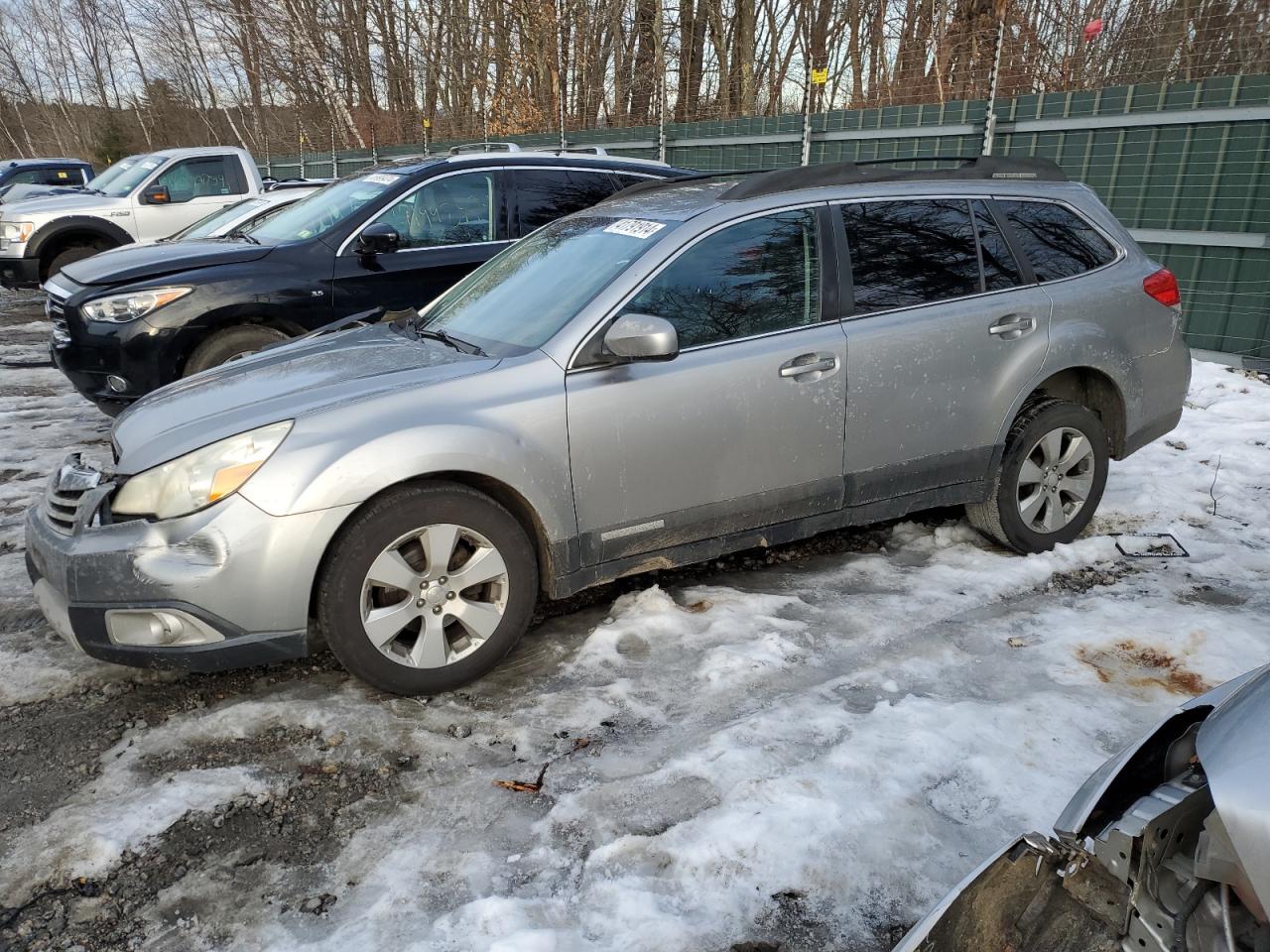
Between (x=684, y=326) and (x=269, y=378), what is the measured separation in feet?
5.17

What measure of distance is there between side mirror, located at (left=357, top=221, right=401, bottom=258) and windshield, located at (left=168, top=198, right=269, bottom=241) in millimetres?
2819

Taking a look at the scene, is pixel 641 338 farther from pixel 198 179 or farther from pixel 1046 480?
pixel 198 179

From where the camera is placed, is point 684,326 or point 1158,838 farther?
point 684,326

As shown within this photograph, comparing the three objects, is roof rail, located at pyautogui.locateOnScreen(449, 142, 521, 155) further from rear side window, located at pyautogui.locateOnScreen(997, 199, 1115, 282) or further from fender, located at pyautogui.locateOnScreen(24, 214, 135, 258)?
fender, located at pyautogui.locateOnScreen(24, 214, 135, 258)

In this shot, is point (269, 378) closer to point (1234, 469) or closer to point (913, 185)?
point (913, 185)

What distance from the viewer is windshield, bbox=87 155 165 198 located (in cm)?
1176

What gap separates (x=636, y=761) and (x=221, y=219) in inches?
292

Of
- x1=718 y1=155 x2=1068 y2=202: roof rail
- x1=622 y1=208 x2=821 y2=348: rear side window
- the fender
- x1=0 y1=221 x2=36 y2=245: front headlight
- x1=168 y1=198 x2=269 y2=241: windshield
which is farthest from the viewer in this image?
x1=0 y1=221 x2=36 y2=245: front headlight

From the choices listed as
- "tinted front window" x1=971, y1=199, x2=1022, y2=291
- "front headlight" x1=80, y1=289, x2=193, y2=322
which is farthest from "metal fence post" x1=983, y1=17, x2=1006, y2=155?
"front headlight" x1=80, y1=289, x2=193, y2=322

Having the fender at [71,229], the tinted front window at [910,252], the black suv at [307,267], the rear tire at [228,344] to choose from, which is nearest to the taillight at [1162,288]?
the tinted front window at [910,252]

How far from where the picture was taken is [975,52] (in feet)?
35.4

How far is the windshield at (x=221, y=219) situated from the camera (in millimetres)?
8242

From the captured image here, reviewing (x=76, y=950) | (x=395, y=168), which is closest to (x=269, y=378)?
(x=76, y=950)

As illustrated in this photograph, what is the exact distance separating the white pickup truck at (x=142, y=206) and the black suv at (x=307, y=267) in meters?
5.40
